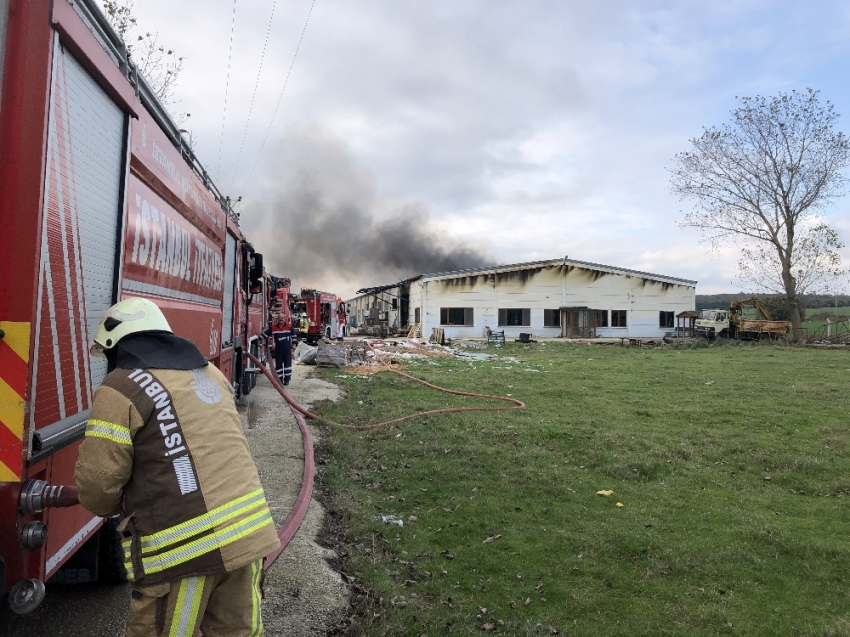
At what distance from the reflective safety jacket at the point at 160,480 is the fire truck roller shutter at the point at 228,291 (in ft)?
18.0

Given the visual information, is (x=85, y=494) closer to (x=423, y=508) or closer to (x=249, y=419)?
(x=423, y=508)

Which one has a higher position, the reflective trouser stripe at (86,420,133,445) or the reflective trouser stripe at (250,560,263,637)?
the reflective trouser stripe at (86,420,133,445)

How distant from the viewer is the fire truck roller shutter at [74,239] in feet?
7.04

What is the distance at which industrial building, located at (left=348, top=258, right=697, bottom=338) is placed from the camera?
105 feet

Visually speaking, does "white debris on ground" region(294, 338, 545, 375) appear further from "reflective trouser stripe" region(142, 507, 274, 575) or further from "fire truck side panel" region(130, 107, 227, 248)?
"reflective trouser stripe" region(142, 507, 274, 575)

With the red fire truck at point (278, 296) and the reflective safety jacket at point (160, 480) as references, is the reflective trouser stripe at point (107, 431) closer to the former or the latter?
the reflective safety jacket at point (160, 480)

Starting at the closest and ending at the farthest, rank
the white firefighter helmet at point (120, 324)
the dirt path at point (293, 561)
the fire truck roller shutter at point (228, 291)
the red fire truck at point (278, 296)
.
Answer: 1. the white firefighter helmet at point (120, 324)
2. the dirt path at point (293, 561)
3. the fire truck roller shutter at point (228, 291)
4. the red fire truck at point (278, 296)

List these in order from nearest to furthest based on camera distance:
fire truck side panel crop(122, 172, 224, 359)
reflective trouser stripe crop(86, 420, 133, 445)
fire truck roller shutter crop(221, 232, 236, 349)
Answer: reflective trouser stripe crop(86, 420, 133, 445) < fire truck side panel crop(122, 172, 224, 359) < fire truck roller shutter crop(221, 232, 236, 349)

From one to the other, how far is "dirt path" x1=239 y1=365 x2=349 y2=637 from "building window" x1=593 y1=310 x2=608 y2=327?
27456 millimetres

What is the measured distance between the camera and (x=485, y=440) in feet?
26.6

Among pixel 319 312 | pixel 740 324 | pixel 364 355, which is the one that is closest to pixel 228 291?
pixel 364 355

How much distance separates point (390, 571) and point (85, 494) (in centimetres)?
279

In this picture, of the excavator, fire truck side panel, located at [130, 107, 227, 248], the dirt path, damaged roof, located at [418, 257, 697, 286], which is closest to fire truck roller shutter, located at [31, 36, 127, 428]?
fire truck side panel, located at [130, 107, 227, 248]

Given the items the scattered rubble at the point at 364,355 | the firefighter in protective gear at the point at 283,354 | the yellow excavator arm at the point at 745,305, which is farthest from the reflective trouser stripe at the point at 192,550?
the yellow excavator arm at the point at 745,305
